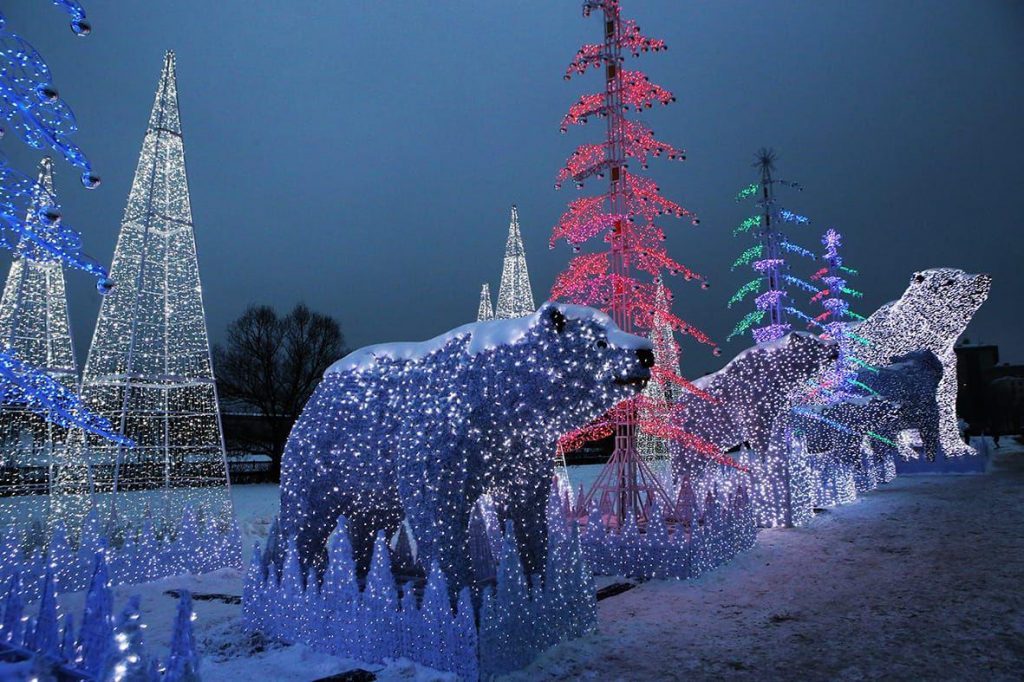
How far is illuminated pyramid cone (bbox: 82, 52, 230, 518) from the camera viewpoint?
8203 millimetres

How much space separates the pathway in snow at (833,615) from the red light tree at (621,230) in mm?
2016

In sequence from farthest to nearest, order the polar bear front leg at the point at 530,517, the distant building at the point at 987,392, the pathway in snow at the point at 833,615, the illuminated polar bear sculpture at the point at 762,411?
the distant building at the point at 987,392
the illuminated polar bear sculpture at the point at 762,411
the polar bear front leg at the point at 530,517
the pathway in snow at the point at 833,615

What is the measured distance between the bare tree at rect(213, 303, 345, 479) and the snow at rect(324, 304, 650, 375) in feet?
60.4

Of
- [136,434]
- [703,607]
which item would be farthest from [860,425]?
[136,434]

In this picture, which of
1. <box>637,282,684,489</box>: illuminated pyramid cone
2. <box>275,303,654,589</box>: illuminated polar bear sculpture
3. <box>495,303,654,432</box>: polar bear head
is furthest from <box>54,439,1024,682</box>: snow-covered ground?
<box>637,282,684,489</box>: illuminated pyramid cone

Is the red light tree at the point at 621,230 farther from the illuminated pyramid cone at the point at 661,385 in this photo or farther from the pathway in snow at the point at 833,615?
the pathway in snow at the point at 833,615

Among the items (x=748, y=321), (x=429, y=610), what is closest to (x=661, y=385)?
(x=748, y=321)

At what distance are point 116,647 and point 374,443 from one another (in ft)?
7.64

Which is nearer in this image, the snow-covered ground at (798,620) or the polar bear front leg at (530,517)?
the snow-covered ground at (798,620)

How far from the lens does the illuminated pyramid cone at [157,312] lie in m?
8.20

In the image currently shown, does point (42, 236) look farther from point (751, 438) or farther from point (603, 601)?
point (751, 438)

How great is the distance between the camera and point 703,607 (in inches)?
244

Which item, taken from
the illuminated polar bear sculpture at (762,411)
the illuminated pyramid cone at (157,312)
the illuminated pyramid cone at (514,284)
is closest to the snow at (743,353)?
the illuminated polar bear sculpture at (762,411)

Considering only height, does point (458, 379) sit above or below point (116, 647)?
above
